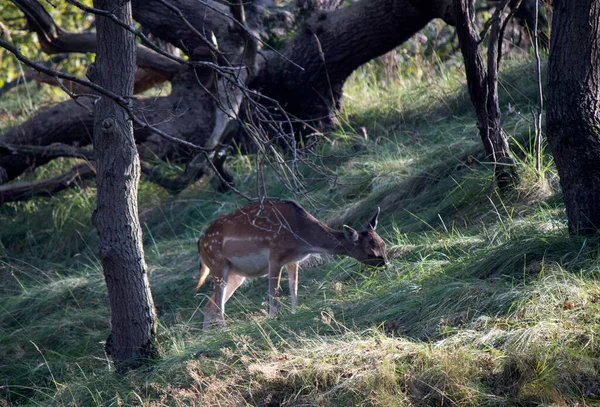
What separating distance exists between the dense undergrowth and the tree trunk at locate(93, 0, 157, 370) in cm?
69

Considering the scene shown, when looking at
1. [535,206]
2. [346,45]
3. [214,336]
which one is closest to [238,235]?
[214,336]

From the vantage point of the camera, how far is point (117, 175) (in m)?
5.93

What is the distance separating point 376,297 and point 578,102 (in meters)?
2.11

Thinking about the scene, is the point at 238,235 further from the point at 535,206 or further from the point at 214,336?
the point at 535,206

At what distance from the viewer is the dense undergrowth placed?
198 inches

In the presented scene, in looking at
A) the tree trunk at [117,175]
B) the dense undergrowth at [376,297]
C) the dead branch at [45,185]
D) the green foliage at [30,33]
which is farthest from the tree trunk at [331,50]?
the tree trunk at [117,175]

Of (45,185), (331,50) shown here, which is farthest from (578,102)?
(45,185)

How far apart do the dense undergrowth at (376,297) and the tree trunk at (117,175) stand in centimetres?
69

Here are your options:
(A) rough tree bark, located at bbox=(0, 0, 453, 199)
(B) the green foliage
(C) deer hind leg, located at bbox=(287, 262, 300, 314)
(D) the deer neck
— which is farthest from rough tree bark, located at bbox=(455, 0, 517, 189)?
(B) the green foliage

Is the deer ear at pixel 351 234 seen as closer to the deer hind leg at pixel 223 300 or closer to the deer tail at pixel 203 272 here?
the deer hind leg at pixel 223 300

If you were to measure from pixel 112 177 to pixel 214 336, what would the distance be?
156 cm

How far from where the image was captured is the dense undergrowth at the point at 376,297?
5.04 metres

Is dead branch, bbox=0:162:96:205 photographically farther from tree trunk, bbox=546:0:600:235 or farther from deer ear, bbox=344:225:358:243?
tree trunk, bbox=546:0:600:235

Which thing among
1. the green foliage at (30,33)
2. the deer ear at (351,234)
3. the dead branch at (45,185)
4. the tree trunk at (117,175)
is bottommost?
the deer ear at (351,234)
